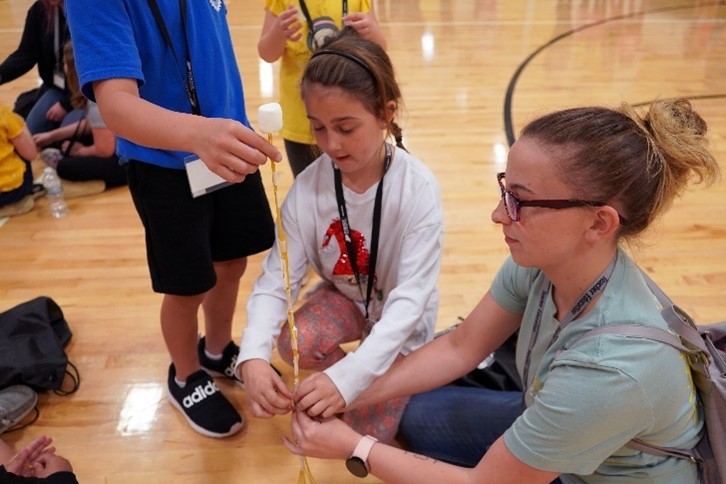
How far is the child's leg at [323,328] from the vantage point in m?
1.56

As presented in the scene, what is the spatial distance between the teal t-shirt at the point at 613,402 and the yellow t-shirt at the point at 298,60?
1.13 meters

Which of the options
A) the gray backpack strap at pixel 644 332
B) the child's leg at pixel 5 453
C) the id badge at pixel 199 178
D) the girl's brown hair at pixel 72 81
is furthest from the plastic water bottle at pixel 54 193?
the gray backpack strap at pixel 644 332

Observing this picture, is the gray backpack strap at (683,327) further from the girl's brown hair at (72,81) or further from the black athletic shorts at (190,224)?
the girl's brown hair at (72,81)

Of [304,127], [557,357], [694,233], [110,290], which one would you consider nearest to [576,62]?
[694,233]

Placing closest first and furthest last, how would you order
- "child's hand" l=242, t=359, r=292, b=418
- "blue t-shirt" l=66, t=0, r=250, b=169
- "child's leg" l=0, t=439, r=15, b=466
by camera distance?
"blue t-shirt" l=66, t=0, r=250, b=169 < "child's hand" l=242, t=359, r=292, b=418 < "child's leg" l=0, t=439, r=15, b=466

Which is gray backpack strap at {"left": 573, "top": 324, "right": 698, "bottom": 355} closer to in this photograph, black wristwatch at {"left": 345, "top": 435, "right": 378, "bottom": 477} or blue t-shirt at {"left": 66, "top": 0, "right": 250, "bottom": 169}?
black wristwatch at {"left": 345, "top": 435, "right": 378, "bottom": 477}

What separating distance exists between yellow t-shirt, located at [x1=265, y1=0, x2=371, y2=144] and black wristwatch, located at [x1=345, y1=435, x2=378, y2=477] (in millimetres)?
1007

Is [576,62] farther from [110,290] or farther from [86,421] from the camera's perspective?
[86,421]

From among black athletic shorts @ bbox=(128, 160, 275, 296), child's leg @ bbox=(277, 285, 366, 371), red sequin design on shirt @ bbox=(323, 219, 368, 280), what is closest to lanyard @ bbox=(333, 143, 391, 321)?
red sequin design on shirt @ bbox=(323, 219, 368, 280)

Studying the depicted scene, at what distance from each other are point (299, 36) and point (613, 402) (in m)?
1.37

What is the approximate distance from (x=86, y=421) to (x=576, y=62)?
418 cm

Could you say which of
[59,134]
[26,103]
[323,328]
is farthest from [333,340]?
[26,103]

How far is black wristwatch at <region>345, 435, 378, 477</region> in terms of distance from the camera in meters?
1.21

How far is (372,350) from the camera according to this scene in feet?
4.47
